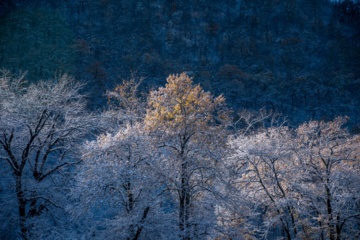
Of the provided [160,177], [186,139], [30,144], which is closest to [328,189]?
[186,139]

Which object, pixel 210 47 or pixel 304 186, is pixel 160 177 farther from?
pixel 210 47

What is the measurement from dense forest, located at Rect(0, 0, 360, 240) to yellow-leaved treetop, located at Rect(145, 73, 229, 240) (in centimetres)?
7

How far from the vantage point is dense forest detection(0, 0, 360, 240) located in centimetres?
1152

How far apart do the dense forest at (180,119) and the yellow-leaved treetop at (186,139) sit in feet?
0.21

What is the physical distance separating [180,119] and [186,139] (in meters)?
0.89

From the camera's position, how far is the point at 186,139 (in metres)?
11.6

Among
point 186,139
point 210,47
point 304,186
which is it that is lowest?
point 304,186

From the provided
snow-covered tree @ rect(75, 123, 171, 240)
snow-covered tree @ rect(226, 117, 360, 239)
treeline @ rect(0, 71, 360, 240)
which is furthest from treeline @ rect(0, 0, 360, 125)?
snow-covered tree @ rect(75, 123, 171, 240)

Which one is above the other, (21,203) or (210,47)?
(210,47)

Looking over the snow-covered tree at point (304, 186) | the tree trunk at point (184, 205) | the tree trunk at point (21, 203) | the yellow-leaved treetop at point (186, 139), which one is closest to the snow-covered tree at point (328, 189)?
the snow-covered tree at point (304, 186)

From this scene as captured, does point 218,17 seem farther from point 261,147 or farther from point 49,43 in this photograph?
point 261,147

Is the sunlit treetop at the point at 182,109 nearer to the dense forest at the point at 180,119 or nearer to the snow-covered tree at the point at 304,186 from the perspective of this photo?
the dense forest at the point at 180,119

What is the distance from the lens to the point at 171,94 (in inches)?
468

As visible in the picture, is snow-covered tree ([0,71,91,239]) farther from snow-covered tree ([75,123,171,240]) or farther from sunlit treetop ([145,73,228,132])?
sunlit treetop ([145,73,228,132])
